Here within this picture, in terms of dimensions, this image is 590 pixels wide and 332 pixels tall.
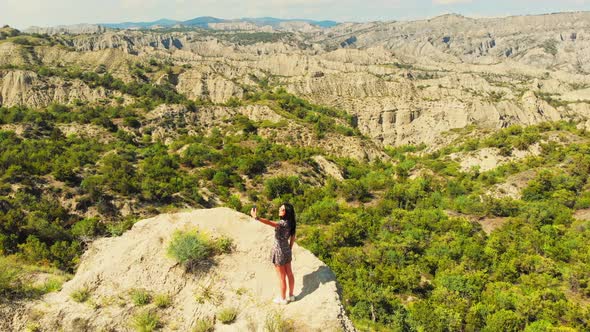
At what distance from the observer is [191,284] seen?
30.7 ft

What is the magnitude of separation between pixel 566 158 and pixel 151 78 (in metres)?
107

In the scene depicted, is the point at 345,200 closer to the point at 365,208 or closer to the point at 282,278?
the point at 365,208

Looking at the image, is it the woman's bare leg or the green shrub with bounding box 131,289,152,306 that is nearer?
the woman's bare leg

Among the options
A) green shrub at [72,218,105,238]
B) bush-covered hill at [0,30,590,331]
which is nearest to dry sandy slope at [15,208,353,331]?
bush-covered hill at [0,30,590,331]

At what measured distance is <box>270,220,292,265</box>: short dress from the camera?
827 cm

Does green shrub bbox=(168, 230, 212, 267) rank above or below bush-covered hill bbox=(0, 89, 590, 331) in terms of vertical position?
above

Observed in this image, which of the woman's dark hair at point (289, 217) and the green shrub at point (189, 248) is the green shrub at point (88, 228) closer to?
the green shrub at point (189, 248)

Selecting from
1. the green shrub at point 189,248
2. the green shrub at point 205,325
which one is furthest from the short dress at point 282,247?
the green shrub at point 189,248

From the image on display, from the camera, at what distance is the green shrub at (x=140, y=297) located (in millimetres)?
8875

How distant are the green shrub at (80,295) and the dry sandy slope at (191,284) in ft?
0.39

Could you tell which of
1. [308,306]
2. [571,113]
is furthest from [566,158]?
[571,113]

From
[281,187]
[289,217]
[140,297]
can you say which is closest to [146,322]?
[140,297]

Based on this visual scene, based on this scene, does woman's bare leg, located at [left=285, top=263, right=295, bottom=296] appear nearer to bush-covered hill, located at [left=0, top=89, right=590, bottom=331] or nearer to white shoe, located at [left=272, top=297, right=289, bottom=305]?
white shoe, located at [left=272, top=297, right=289, bottom=305]

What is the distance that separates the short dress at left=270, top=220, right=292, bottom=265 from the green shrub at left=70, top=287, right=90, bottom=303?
5.01 m
